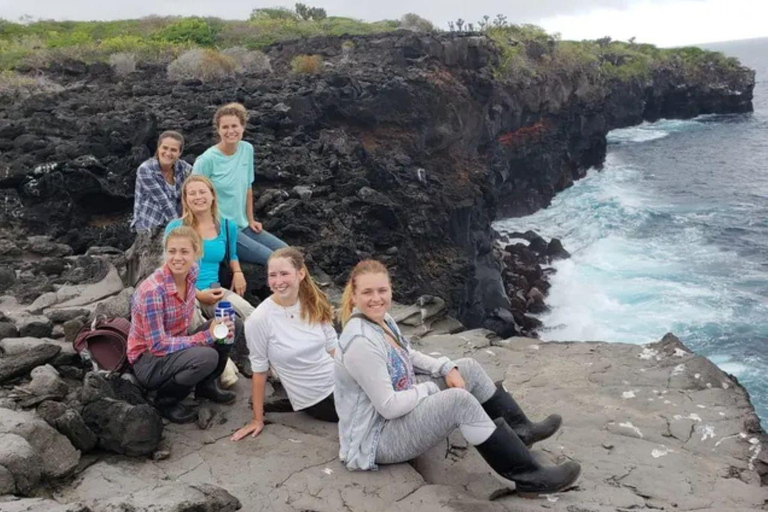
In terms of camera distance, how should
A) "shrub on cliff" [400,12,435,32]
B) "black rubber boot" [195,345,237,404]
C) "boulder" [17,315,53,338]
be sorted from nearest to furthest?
1. "black rubber boot" [195,345,237,404]
2. "boulder" [17,315,53,338]
3. "shrub on cliff" [400,12,435,32]

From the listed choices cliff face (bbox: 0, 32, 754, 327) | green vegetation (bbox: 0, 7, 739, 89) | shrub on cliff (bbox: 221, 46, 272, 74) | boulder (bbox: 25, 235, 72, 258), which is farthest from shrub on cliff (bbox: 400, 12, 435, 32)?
boulder (bbox: 25, 235, 72, 258)

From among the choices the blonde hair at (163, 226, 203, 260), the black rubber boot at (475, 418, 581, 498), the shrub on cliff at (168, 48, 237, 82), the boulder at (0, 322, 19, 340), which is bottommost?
the black rubber boot at (475, 418, 581, 498)

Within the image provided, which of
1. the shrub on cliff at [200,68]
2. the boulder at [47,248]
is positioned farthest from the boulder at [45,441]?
the shrub on cliff at [200,68]

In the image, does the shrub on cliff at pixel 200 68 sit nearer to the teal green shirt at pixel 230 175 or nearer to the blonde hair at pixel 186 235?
the teal green shirt at pixel 230 175

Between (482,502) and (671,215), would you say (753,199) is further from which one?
(482,502)

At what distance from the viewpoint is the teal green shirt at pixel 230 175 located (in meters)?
7.57

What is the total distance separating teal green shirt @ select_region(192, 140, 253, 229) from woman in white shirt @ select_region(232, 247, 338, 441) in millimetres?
2614

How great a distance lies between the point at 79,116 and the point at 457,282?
29.4 ft

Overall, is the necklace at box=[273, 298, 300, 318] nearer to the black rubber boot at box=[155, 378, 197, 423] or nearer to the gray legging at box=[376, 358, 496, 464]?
the black rubber boot at box=[155, 378, 197, 423]

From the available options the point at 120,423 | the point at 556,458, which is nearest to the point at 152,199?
the point at 120,423

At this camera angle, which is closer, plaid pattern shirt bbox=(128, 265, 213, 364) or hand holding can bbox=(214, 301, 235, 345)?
plaid pattern shirt bbox=(128, 265, 213, 364)

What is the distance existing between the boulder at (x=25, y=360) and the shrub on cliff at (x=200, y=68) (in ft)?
50.7

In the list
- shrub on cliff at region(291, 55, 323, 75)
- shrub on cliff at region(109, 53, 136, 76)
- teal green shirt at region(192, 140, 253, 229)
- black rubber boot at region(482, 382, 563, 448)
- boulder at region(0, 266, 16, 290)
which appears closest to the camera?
black rubber boot at region(482, 382, 563, 448)

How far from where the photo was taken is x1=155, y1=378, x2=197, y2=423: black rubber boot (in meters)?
5.28
